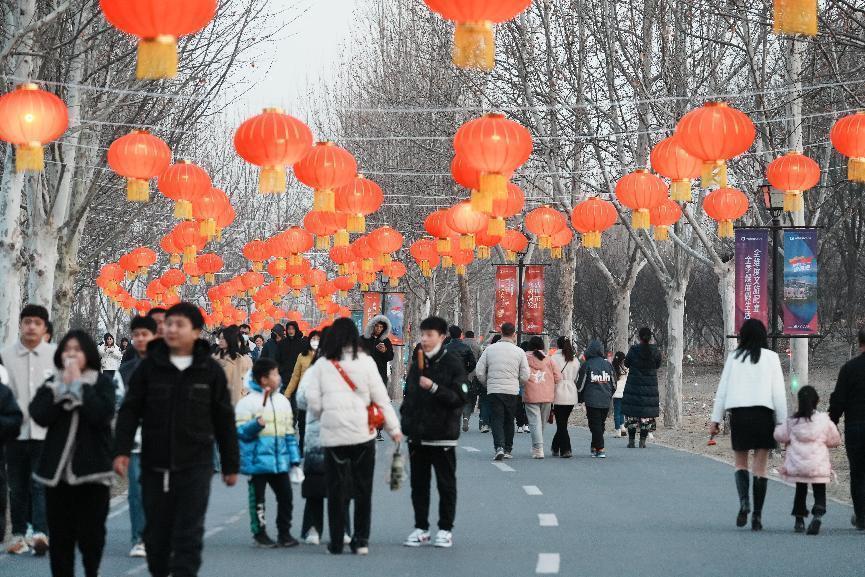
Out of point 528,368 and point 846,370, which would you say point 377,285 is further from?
point 846,370

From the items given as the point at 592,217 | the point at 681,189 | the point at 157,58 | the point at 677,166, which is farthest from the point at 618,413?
the point at 157,58

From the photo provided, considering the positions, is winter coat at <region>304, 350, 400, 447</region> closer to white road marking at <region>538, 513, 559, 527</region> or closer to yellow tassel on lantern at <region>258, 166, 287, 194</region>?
white road marking at <region>538, 513, 559, 527</region>

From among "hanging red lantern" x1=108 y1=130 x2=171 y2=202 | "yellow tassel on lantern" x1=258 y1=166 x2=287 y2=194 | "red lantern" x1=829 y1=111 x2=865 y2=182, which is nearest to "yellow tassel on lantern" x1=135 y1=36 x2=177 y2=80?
"yellow tassel on lantern" x1=258 y1=166 x2=287 y2=194

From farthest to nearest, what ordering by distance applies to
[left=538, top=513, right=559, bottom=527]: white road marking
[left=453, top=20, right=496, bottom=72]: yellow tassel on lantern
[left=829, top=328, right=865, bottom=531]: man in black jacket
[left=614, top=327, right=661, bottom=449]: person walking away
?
[left=614, top=327, right=661, bottom=449]: person walking away < [left=538, top=513, right=559, bottom=527]: white road marking < [left=829, top=328, right=865, bottom=531]: man in black jacket < [left=453, top=20, right=496, bottom=72]: yellow tassel on lantern

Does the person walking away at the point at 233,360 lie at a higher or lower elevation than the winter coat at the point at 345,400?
higher

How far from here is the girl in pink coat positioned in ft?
40.3

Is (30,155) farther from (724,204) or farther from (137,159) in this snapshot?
(724,204)

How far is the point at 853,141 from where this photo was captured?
53.6ft

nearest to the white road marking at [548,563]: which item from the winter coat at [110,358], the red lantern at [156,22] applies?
the red lantern at [156,22]

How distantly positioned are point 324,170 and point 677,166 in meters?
4.60

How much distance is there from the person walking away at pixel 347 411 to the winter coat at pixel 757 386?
3.32 meters

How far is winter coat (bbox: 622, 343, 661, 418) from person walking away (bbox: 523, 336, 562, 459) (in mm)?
1625

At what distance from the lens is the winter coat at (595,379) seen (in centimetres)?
2223

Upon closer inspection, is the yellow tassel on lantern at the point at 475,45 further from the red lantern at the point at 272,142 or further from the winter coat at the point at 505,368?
the winter coat at the point at 505,368
